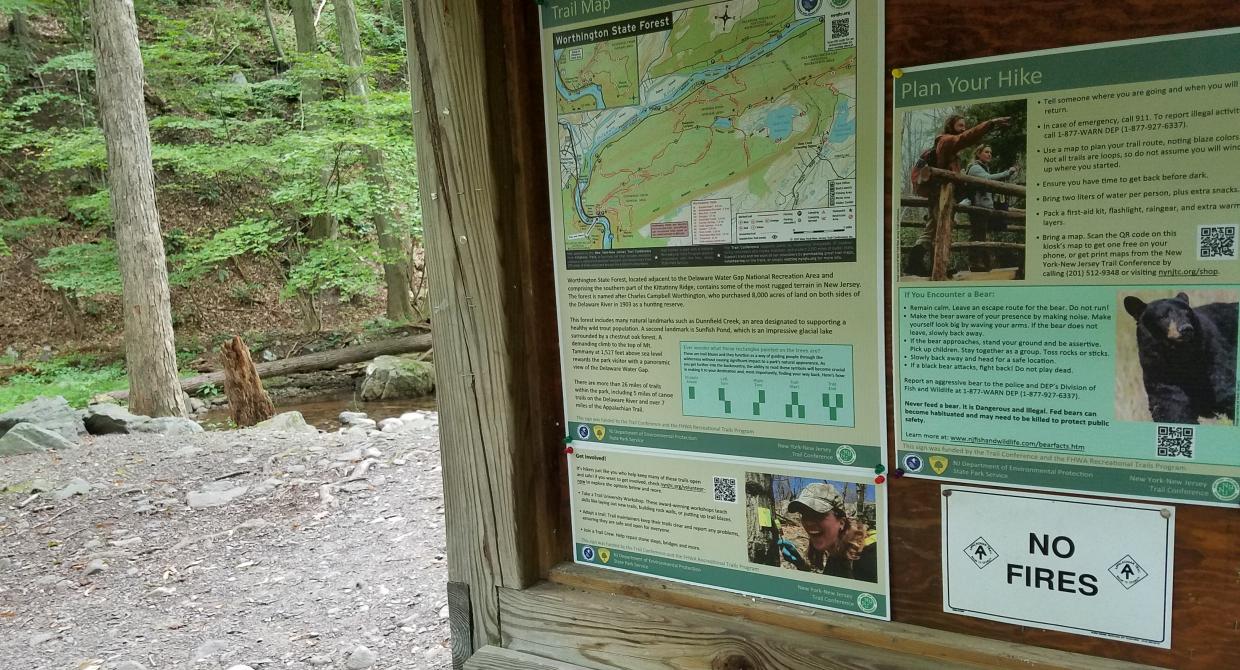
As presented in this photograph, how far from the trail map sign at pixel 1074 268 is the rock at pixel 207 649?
366cm

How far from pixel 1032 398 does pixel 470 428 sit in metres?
1.06

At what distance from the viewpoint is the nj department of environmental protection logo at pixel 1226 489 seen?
1.10 meters

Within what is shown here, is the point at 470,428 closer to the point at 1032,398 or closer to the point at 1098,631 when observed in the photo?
the point at 1032,398

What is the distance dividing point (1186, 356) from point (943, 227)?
0.36m

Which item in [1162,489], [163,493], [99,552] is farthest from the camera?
[163,493]

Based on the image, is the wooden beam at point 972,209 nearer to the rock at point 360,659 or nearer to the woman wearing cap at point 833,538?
the woman wearing cap at point 833,538

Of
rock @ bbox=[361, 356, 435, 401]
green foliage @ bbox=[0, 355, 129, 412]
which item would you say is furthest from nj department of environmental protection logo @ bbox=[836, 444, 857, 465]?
green foliage @ bbox=[0, 355, 129, 412]

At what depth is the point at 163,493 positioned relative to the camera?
5.89 meters

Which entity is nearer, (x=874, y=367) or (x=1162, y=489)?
(x=1162, y=489)

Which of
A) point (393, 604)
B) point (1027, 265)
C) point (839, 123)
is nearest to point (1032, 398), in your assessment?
point (1027, 265)

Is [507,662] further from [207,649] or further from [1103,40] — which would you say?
[207,649]

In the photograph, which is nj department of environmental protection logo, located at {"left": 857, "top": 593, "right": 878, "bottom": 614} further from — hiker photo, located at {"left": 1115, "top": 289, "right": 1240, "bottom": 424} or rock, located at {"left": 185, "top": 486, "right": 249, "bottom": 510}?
rock, located at {"left": 185, "top": 486, "right": 249, "bottom": 510}

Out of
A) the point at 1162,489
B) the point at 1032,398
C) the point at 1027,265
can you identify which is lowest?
the point at 1162,489

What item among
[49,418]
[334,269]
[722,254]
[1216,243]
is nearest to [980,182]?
[1216,243]
